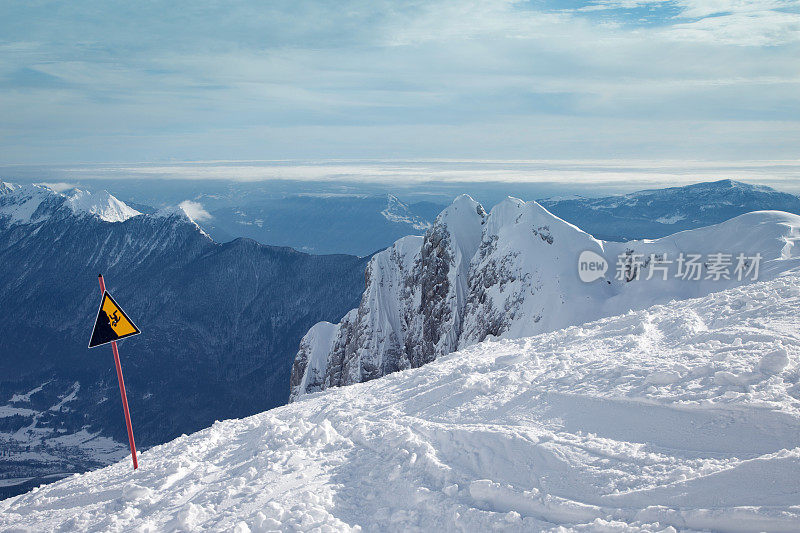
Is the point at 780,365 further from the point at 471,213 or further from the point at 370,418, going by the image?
the point at 471,213

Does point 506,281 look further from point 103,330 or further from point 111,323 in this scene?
point 103,330

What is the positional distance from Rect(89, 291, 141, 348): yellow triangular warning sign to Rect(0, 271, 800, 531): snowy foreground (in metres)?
3.18

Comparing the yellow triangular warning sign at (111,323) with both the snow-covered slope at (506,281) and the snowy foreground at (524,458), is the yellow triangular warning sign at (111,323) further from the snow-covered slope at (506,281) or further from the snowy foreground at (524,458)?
the snow-covered slope at (506,281)

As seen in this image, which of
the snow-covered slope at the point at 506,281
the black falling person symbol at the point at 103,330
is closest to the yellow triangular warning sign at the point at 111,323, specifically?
the black falling person symbol at the point at 103,330

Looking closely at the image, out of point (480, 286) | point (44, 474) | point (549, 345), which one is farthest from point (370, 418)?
point (44, 474)

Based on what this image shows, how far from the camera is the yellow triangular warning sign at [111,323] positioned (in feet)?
39.0

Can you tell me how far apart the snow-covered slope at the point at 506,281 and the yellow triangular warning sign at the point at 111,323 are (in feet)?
101

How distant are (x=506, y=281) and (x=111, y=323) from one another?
45.8 metres

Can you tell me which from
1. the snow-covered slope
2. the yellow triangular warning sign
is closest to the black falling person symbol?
the yellow triangular warning sign

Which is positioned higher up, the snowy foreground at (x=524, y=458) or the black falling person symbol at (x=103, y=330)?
the black falling person symbol at (x=103, y=330)

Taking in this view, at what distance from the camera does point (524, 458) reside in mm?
8148

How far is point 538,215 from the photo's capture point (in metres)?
57.5

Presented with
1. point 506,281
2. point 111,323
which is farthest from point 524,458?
point 506,281

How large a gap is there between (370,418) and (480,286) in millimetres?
47727
